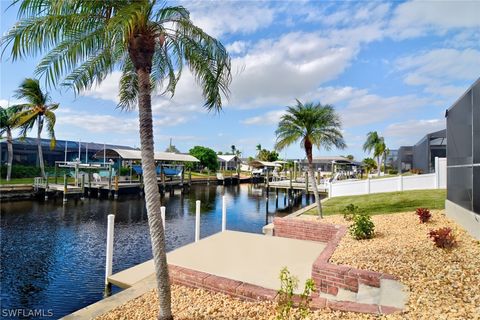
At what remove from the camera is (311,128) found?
13711 mm

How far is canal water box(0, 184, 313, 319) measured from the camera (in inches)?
323

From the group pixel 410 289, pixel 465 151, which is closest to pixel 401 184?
pixel 465 151

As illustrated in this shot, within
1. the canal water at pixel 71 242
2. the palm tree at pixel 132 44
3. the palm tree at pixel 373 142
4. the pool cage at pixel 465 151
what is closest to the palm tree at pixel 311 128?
the pool cage at pixel 465 151

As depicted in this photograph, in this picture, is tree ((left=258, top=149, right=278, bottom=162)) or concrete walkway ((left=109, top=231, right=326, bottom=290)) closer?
concrete walkway ((left=109, top=231, right=326, bottom=290))

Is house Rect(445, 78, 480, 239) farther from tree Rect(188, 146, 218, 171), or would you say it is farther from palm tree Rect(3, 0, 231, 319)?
tree Rect(188, 146, 218, 171)

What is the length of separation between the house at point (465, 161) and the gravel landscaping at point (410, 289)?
2.91 ft

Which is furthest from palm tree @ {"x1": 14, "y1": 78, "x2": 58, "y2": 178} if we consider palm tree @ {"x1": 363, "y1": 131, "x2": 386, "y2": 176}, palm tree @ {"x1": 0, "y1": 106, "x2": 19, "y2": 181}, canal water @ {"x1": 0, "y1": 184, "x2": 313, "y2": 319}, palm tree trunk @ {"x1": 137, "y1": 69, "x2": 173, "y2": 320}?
palm tree @ {"x1": 363, "y1": 131, "x2": 386, "y2": 176}

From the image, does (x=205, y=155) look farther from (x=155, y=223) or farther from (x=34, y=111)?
(x=155, y=223)

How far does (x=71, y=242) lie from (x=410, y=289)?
13.9 meters

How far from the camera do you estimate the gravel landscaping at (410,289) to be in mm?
4007

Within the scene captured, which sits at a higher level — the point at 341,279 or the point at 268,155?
the point at 268,155

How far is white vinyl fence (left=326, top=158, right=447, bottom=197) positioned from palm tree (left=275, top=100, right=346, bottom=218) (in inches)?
317

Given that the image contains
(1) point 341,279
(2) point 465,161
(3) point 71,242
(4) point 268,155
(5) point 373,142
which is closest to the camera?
(1) point 341,279

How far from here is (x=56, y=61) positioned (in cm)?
496
